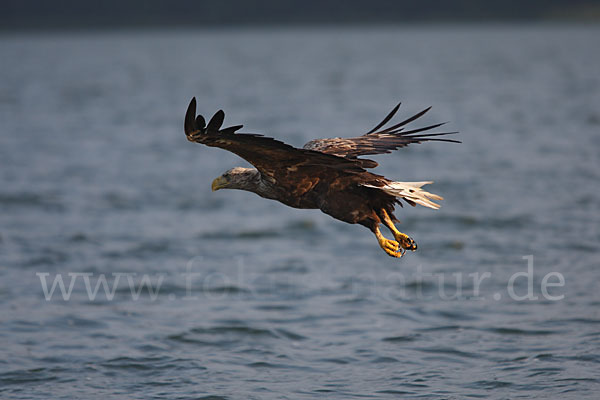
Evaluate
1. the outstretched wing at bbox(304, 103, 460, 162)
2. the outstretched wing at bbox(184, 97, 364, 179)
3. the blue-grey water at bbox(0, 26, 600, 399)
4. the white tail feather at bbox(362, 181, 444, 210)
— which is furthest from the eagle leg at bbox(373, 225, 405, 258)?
the blue-grey water at bbox(0, 26, 600, 399)

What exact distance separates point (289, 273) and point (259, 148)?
652 centimetres

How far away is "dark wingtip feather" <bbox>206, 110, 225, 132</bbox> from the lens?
224 inches

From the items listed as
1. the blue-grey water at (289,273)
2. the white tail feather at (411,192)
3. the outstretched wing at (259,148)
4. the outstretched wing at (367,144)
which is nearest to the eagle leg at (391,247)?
the white tail feather at (411,192)

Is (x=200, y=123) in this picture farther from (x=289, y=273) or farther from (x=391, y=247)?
(x=289, y=273)

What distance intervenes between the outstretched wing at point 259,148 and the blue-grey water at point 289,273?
8.85 feet

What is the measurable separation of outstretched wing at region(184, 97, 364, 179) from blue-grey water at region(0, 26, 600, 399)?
106 inches

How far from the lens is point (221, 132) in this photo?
5887 millimetres

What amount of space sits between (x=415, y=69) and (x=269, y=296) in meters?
46.3

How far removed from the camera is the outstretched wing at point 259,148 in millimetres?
5859

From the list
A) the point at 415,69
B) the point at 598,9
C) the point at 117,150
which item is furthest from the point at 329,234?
the point at 598,9

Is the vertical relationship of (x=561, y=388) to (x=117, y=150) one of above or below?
below

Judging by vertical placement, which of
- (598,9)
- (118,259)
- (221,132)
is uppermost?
(598,9)

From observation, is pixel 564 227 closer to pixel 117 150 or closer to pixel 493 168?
pixel 493 168

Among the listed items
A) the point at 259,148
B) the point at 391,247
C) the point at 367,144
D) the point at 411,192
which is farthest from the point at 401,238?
the point at 259,148
